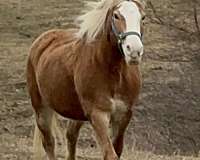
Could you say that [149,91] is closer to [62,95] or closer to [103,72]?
[62,95]

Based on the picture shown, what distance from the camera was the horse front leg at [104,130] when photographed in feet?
21.9

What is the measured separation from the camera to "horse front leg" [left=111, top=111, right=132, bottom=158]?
6.95 metres

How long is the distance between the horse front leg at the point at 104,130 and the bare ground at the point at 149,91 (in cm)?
244

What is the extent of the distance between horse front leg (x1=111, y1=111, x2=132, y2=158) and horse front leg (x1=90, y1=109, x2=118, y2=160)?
0.16 m

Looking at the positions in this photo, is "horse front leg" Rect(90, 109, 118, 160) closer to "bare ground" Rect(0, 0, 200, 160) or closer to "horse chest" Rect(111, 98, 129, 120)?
"horse chest" Rect(111, 98, 129, 120)

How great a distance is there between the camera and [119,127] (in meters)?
7.07

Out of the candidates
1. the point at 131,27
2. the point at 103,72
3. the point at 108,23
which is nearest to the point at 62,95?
the point at 103,72

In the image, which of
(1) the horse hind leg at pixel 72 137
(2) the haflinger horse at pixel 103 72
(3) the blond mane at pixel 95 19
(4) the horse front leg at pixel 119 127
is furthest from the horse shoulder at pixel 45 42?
(4) the horse front leg at pixel 119 127

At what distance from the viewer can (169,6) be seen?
21.2 m

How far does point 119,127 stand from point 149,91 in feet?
22.2

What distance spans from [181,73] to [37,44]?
651cm

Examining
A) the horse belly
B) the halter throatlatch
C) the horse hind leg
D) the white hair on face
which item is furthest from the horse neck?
the horse hind leg

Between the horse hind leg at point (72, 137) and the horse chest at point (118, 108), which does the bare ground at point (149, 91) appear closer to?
the horse hind leg at point (72, 137)

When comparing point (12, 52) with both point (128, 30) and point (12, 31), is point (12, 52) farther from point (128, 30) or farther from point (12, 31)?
point (128, 30)
